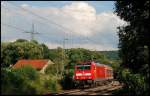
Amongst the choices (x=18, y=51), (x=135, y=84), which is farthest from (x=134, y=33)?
(x=18, y=51)

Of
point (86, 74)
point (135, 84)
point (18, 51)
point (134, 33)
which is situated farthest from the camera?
point (18, 51)

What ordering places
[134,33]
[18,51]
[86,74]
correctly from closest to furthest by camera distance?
1. [134,33]
2. [86,74]
3. [18,51]

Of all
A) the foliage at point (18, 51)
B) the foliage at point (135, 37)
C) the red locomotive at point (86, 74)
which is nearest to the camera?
the foliage at point (135, 37)

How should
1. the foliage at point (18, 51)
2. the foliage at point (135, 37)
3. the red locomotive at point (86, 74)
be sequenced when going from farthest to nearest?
the foliage at point (18, 51)
the red locomotive at point (86, 74)
the foliage at point (135, 37)

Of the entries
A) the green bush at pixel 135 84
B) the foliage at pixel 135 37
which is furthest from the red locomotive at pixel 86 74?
the foliage at pixel 135 37

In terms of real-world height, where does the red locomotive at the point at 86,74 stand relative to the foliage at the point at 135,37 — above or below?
below

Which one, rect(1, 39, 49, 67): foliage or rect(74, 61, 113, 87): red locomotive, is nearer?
rect(74, 61, 113, 87): red locomotive

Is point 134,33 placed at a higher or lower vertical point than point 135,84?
higher

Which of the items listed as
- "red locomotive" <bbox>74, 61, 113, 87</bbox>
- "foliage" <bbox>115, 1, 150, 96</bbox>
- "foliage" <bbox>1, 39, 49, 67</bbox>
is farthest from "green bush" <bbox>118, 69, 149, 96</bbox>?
"foliage" <bbox>1, 39, 49, 67</bbox>

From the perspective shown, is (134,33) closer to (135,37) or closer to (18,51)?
(135,37)

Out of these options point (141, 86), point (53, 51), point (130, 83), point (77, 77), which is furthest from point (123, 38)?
point (53, 51)

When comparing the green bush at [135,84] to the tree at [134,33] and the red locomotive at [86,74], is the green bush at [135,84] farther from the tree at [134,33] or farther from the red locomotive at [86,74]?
the red locomotive at [86,74]

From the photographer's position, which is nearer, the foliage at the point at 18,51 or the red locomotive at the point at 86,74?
the red locomotive at the point at 86,74

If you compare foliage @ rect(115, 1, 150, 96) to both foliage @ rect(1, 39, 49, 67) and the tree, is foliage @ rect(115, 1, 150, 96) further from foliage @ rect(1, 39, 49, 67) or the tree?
foliage @ rect(1, 39, 49, 67)
